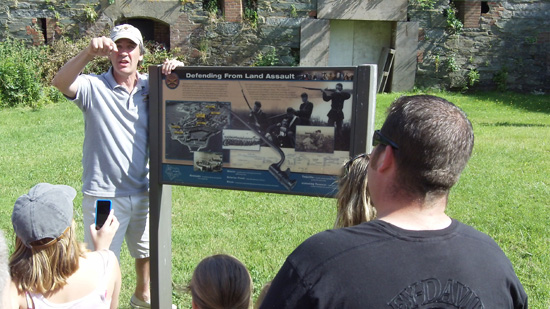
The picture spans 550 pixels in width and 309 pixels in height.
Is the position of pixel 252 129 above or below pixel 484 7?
below

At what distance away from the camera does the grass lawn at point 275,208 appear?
13.7 feet

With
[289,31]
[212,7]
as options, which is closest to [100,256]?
[289,31]

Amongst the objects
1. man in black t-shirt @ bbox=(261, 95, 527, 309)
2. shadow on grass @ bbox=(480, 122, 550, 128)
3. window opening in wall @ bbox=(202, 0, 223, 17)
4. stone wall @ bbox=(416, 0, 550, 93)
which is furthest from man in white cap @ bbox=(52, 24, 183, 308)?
stone wall @ bbox=(416, 0, 550, 93)

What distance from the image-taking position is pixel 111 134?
3.07 meters

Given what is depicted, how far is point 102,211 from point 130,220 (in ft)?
2.13

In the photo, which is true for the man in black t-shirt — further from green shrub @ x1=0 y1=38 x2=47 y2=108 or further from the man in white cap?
green shrub @ x1=0 y1=38 x2=47 y2=108

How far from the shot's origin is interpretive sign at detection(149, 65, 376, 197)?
8.44ft

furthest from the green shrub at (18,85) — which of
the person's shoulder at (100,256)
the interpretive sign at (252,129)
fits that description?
the person's shoulder at (100,256)

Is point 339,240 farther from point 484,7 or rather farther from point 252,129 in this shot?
point 484,7

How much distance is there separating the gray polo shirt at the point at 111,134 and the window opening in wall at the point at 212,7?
11156mm

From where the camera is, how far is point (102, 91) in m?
3.05

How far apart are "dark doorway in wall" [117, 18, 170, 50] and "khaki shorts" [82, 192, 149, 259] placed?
11.7 m

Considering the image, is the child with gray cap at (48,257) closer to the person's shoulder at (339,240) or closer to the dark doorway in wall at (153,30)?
the person's shoulder at (339,240)

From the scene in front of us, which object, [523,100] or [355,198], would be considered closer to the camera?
[355,198]
